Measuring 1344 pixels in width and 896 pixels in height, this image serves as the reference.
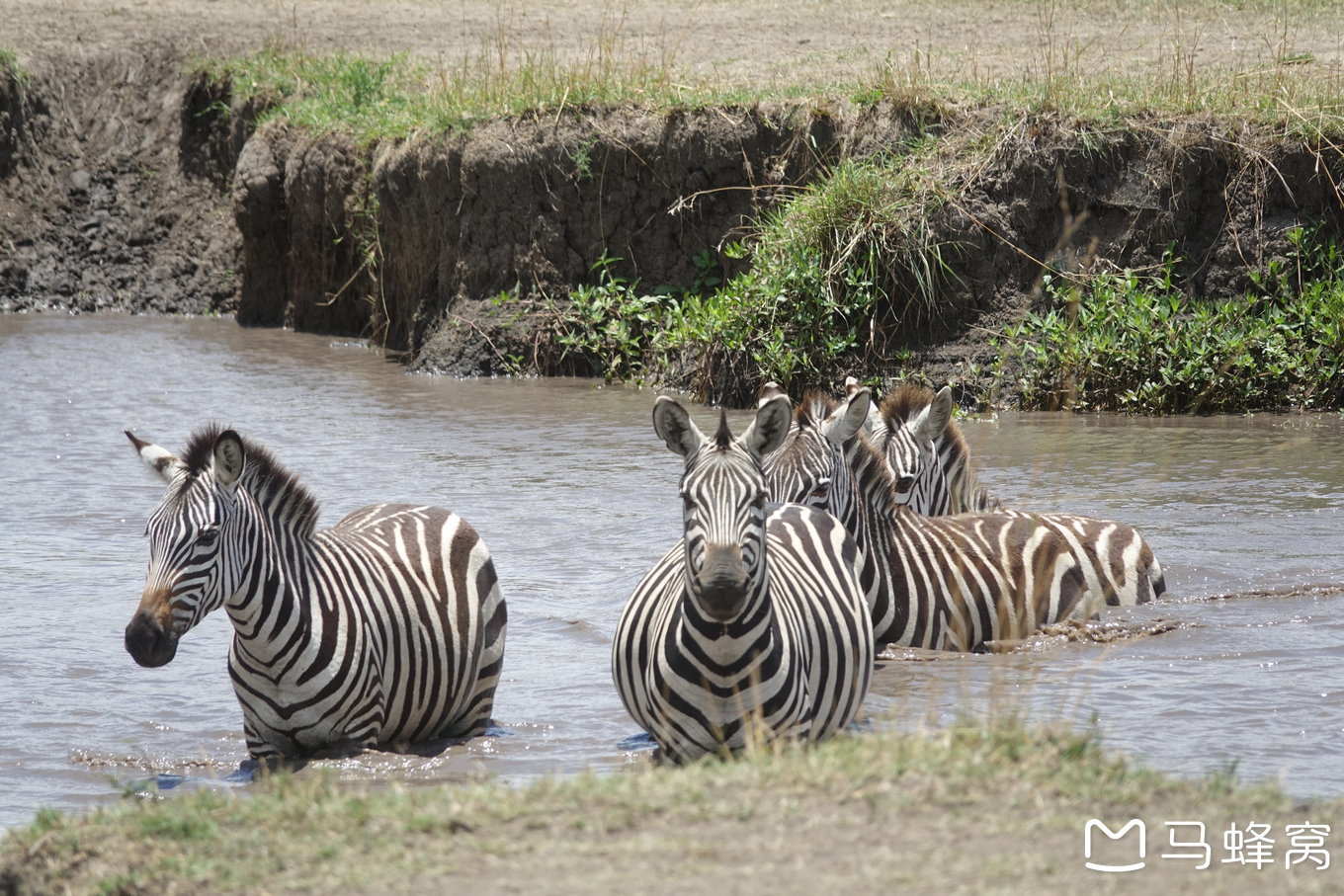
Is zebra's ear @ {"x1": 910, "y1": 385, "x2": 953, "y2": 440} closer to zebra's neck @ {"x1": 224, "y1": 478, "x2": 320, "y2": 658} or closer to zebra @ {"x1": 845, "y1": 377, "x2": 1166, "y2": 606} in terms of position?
zebra @ {"x1": 845, "y1": 377, "x2": 1166, "y2": 606}

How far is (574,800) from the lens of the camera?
155 inches

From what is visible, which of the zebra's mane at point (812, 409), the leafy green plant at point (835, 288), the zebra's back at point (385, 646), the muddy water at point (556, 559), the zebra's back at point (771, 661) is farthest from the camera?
the leafy green plant at point (835, 288)

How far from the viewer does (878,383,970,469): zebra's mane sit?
319 inches

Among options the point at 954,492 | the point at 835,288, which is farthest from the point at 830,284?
the point at 954,492

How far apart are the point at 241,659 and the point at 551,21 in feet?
58.5

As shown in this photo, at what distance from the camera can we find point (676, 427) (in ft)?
16.6

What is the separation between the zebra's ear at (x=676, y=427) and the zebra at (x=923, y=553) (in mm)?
1573

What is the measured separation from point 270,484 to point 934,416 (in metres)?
3.68

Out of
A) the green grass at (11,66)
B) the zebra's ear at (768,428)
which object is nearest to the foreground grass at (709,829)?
the zebra's ear at (768,428)

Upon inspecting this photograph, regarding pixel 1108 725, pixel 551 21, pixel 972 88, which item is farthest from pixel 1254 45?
pixel 1108 725

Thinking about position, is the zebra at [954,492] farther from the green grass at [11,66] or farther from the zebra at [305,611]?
the green grass at [11,66]

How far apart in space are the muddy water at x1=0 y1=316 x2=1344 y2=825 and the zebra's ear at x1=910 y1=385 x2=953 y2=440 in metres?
1.33

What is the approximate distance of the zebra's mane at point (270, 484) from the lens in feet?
17.6

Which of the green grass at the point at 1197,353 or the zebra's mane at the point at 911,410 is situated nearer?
the zebra's mane at the point at 911,410
